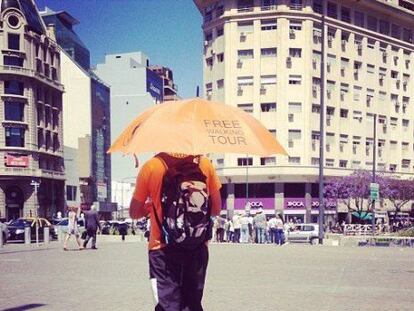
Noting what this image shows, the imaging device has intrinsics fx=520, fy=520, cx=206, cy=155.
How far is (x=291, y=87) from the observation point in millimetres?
49281

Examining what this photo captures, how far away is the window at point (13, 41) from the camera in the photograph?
57103mm

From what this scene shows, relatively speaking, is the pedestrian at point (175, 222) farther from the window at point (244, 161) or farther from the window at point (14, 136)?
the window at point (14, 136)

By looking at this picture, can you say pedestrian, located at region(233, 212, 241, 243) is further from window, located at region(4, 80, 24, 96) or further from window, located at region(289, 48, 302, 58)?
window, located at region(4, 80, 24, 96)

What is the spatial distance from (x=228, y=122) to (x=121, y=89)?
97477 millimetres

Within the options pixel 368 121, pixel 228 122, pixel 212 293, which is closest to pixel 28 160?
pixel 368 121

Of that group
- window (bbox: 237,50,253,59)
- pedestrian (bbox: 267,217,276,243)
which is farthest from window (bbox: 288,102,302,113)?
pedestrian (bbox: 267,217,276,243)

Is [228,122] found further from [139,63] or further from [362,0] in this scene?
[139,63]

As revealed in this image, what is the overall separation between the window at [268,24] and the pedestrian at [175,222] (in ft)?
156

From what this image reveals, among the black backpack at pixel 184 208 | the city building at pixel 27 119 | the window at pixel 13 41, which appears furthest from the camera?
the window at pixel 13 41

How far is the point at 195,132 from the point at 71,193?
2803 inches

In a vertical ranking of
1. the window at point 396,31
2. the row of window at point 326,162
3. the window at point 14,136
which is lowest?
the row of window at point 326,162

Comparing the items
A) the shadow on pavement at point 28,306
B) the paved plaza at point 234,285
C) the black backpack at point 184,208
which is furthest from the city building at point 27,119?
the black backpack at point 184,208

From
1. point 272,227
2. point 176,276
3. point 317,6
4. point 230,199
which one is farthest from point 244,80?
point 176,276

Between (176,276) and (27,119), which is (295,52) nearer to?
(27,119)
